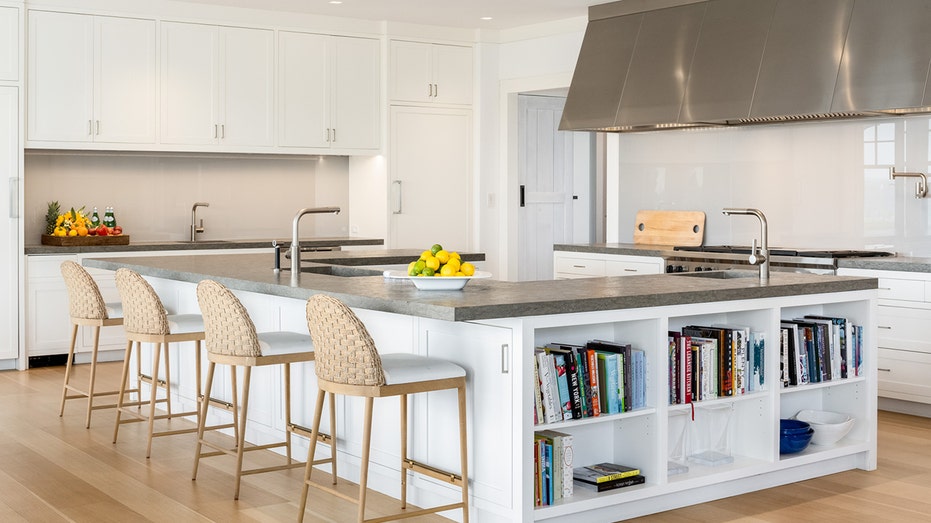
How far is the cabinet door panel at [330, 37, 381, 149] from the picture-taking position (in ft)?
27.9

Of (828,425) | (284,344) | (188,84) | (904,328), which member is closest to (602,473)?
(828,425)

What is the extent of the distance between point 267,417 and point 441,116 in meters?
4.49

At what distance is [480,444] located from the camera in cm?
367

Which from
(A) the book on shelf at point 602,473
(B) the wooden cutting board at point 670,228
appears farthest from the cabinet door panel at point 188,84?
(A) the book on shelf at point 602,473

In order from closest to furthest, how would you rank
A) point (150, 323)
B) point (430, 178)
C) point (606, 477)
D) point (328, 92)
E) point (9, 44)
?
point (606, 477)
point (150, 323)
point (9, 44)
point (328, 92)
point (430, 178)

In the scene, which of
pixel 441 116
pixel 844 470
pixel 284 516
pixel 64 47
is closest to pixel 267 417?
pixel 284 516

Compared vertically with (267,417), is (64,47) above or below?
above

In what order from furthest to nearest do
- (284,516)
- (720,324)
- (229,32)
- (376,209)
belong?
1. (376,209)
2. (229,32)
3. (720,324)
4. (284,516)

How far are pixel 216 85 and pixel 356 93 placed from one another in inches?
45.9

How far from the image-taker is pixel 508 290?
3.94 m

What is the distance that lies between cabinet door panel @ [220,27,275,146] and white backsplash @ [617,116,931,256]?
2.77 m

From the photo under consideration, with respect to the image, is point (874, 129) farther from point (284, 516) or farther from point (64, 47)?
point (64, 47)

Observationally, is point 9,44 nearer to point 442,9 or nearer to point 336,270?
point 442,9

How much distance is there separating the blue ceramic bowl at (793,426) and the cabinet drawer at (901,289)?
155 centimetres
